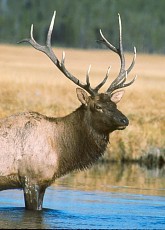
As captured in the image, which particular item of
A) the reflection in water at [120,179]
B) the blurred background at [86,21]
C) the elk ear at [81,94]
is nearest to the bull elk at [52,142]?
the elk ear at [81,94]

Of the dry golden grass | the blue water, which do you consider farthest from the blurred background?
the blue water

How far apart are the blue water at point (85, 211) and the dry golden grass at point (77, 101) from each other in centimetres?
624

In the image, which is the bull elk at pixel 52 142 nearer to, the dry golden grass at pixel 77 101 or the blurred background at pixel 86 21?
the dry golden grass at pixel 77 101

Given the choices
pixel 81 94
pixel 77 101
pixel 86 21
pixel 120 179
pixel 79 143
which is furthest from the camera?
pixel 86 21

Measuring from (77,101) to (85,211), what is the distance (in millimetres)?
16870

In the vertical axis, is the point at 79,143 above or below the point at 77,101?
above

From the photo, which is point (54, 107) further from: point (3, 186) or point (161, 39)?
point (161, 39)

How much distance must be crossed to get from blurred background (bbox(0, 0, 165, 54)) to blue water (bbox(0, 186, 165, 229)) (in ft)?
239

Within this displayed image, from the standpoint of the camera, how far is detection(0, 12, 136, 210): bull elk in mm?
16594

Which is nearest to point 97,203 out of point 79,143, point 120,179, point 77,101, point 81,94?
point 79,143

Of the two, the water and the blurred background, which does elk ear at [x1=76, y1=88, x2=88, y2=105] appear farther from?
the blurred background

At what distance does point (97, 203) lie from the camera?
61.6 ft

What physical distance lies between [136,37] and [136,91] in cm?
6444

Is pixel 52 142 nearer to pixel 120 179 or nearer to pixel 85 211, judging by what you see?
pixel 85 211
